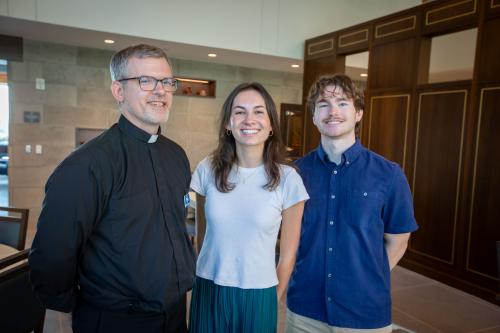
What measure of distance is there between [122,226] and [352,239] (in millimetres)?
871

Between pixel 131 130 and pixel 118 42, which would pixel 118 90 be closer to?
pixel 131 130

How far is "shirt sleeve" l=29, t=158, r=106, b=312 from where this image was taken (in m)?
1.24

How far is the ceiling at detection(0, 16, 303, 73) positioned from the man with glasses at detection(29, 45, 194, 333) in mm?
4427

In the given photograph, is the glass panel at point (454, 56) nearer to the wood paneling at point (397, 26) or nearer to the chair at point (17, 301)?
the wood paneling at point (397, 26)

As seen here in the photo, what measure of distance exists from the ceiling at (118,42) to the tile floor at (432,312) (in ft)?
12.3

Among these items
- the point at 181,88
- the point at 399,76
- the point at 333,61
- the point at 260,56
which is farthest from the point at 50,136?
the point at 399,76

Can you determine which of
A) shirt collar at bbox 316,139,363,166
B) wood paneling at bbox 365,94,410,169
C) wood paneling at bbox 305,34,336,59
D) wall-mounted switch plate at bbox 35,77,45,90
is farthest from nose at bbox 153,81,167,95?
wall-mounted switch plate at bbox 35,77,45,90

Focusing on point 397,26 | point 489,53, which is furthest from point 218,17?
point 489,53

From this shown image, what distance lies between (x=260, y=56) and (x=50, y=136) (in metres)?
3.64

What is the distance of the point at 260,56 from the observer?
646cm

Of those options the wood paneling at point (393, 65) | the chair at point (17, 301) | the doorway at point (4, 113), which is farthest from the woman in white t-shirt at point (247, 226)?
the doorway at point (4, 113)

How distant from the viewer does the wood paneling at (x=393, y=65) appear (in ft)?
15.0

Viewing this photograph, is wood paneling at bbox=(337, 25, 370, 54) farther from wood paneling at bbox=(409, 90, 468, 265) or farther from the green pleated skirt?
the green pleated skirt

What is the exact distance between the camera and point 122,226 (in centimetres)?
133
